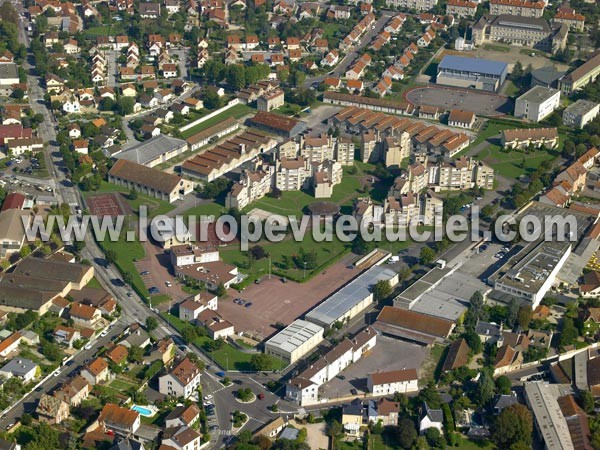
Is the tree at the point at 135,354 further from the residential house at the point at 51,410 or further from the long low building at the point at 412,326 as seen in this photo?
the long low building at the point at 412,326

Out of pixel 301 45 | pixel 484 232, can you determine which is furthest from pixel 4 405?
pixel 301 45

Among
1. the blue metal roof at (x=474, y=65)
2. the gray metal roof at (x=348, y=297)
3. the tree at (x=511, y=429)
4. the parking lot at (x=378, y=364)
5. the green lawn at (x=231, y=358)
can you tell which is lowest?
the green lawn at (x=231, y=358)

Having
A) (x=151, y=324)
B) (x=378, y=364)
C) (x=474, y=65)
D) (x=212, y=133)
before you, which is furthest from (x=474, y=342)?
(x=474, y=65)

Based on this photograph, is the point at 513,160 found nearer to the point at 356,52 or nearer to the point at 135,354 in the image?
the point at 356,52

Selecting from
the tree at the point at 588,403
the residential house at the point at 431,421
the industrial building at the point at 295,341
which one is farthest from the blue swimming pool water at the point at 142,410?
the tree at the point at 588,403

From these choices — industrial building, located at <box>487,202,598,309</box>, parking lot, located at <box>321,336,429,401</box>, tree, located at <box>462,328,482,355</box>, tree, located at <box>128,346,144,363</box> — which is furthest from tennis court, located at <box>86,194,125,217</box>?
tree, located at <box>462,328,482,355</box>

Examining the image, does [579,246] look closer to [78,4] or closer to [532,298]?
[532,298]

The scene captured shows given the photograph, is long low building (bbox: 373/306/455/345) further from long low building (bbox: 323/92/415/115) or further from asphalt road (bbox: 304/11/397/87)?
asphalt road (bbox: 304/11/397/87)
